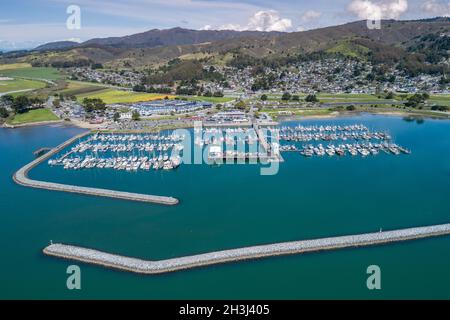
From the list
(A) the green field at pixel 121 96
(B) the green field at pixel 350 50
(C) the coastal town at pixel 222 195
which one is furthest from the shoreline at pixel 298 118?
(B) the green field at pixel 350 50

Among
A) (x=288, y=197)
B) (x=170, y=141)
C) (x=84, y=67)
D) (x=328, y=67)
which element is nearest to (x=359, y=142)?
(x=288, y=197)

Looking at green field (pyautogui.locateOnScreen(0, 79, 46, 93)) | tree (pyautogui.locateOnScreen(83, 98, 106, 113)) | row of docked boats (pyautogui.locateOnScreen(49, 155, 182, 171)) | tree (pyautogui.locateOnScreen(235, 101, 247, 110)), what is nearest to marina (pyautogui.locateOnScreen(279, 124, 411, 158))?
row of docked boats (pyautogui.locateOnScreen(49, 155, 182, 171))

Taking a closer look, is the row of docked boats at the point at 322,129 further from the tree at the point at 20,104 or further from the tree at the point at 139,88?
the tree at the point at 139,88

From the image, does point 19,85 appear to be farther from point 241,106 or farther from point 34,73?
point 241,106

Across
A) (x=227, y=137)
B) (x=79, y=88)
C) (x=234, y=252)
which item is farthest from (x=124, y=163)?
(x=79, y=88)

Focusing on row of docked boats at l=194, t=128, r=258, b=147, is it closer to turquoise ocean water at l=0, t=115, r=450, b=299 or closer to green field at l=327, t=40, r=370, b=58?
turquoise ocean water at l=0, t=115, r=450, b=299
